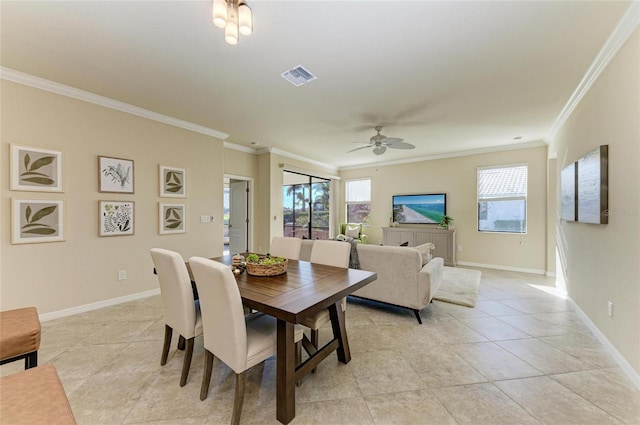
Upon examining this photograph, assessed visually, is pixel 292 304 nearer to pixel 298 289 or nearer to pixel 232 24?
pixel 298 289

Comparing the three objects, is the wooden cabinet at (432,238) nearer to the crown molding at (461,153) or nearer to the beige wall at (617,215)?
the crown molding at (461,153)

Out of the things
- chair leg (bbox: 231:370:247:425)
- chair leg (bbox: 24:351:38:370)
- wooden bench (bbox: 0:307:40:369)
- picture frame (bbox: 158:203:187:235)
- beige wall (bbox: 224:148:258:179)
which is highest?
beige wall (bbox: 224:148:258:179)

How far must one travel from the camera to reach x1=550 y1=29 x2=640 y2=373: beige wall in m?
1.90

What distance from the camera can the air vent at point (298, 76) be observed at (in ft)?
8.32

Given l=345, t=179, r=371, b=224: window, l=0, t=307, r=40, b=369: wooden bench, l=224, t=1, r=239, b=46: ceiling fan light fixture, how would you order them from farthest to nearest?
1. l=345, t=179, r=371, b=224: window
2. l=224, t=1, r=239, b=46: ceiling fan light fixture
3. l=0, t=307, r=40, b=369: wooden bench

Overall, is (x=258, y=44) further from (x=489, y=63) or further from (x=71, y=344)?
(x=71, y=344)

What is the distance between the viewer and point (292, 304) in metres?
1.45

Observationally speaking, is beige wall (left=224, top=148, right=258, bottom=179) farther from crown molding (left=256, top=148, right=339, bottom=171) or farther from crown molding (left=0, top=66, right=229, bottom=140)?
crown molding (left=0, top=66, right=229, bottom=140)

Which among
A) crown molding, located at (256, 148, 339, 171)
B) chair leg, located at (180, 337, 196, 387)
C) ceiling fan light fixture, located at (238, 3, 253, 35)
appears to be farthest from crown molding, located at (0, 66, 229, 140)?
chair leg, located at (180, 337, 196, 387)

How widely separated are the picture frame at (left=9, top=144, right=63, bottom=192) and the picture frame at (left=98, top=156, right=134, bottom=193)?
0.38m

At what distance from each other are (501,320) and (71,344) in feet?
14.7

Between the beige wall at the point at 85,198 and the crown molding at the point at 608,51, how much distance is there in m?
4.97

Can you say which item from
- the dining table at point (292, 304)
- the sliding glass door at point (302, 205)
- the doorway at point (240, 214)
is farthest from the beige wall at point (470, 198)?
the dining table at point (292, 304)

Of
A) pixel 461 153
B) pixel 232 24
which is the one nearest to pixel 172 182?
pixel 232 24
